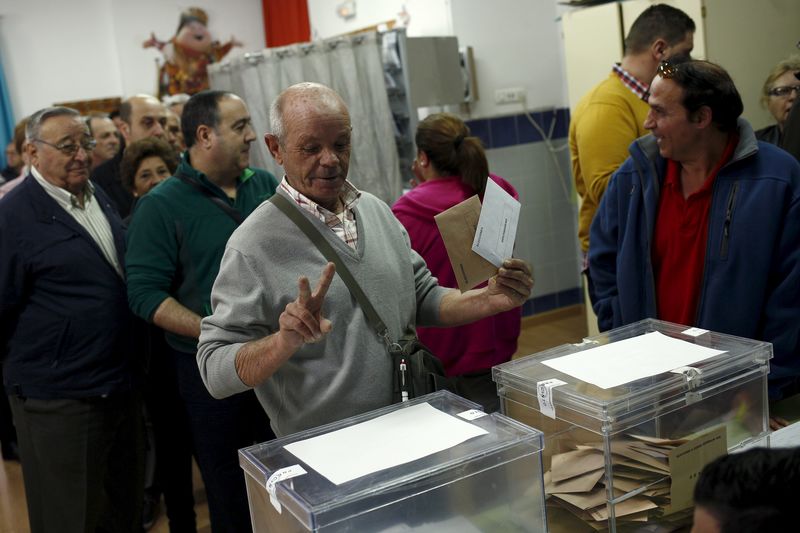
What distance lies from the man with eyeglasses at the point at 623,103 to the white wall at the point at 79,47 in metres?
6.00

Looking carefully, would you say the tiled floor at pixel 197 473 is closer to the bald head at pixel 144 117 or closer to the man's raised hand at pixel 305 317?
the bald head at pixel 144 117

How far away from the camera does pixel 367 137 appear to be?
495cm

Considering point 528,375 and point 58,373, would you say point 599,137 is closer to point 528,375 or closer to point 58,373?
point 528,375

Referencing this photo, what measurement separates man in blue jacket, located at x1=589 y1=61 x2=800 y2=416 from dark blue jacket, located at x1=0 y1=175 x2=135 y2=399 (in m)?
1.65

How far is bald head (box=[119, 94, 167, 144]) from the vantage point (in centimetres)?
412

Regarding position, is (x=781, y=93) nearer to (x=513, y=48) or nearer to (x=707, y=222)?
(x=707, y=222)

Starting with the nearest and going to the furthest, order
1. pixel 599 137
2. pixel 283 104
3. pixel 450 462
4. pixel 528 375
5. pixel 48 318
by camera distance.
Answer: pixel 450 462 → pixel 528 375 → pixel 283 104 → pixel 48 318 → pixel 599 137

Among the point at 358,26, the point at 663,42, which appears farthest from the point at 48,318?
the point at 358,26

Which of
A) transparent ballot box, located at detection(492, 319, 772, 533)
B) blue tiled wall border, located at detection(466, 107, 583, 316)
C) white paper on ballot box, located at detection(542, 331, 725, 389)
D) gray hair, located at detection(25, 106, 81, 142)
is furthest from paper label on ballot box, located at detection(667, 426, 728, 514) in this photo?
blue tiled wall border, located at detection(466, 107, 583, 316)

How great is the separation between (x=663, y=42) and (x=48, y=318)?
2.47m

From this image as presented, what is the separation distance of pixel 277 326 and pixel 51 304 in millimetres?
1247

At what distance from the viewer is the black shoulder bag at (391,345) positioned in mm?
1664

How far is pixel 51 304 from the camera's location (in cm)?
254

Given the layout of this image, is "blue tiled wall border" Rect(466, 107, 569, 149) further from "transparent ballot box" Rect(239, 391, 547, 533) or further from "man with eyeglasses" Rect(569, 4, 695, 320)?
"transparent ballot box" Rect(239, 391, 547, 533)
